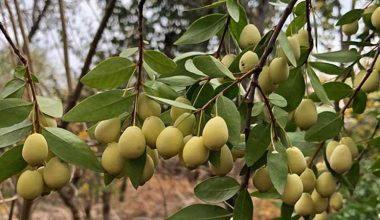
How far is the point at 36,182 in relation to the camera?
497 millimetres

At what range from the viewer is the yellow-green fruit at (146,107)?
504mm

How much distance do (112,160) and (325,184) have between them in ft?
1.01

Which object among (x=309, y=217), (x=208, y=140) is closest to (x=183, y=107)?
(x=208, y=140)

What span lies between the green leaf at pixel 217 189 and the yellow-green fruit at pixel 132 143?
103mm

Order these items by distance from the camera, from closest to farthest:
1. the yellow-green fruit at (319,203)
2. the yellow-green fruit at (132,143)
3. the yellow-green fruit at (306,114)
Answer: the yellow-green fruit at (132,143), the yellow-green fruit at (306,114), the yellow-green fruit at (319,203)

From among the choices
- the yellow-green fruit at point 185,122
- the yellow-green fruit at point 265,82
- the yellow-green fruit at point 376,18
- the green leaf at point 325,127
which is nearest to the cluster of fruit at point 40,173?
the yellow-green fruit at point 185,122

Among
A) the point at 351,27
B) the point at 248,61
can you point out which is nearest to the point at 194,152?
the point at 248,61

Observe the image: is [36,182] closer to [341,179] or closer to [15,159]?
[15,159]

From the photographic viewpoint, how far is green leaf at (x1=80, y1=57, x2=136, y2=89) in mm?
517

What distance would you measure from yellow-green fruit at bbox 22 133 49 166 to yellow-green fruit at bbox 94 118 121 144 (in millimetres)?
46

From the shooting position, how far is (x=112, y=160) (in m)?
0.49

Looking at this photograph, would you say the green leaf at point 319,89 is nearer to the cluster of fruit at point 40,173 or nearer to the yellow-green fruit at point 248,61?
the yellow-green fruit at point 248,61

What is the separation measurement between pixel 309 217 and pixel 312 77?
0.24 m

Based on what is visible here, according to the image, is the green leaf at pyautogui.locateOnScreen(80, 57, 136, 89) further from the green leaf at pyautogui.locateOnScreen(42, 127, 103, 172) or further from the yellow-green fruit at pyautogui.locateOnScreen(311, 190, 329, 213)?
the yellow-green fruit at pyautogui.locateOnScreen(311, 190, 329, 213)
